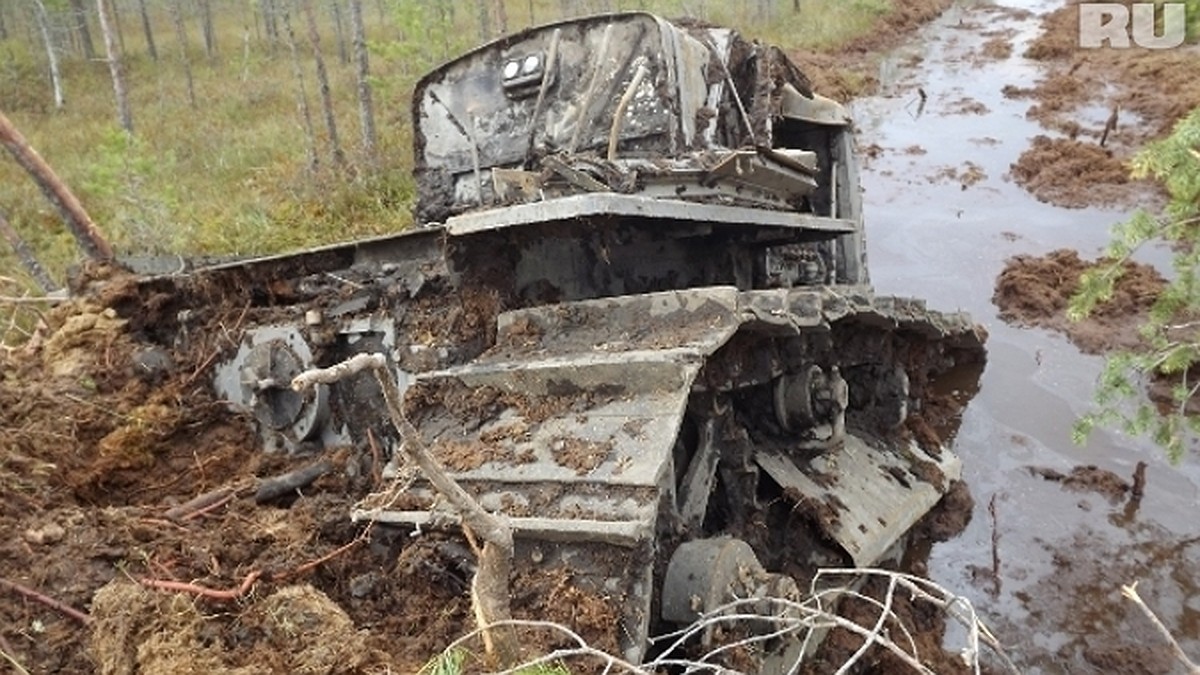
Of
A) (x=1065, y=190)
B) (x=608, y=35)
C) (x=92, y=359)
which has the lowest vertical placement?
(x=1065, y=190)

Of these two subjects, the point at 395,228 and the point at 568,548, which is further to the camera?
the point at 395,228

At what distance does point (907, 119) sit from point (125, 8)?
34516 millimetres

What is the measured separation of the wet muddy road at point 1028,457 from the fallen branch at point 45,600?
12.7 feet

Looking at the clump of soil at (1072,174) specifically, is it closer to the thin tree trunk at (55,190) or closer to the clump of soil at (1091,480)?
the clump of soil at (1091,480)

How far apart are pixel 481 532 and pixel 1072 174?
41.5 ft

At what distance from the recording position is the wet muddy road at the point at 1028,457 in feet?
15.9

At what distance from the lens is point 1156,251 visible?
1026 centimetres

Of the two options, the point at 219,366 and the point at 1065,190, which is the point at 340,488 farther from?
the point at 1065,190

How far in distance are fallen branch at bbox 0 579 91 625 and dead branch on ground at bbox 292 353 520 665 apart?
4.79ft

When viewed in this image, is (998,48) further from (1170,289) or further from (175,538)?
(175,538)

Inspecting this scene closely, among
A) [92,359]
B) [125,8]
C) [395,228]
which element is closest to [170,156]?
[395,228]

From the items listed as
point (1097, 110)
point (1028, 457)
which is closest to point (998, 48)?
point (1097, 110)

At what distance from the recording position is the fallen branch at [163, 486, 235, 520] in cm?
387

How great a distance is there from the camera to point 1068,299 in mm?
9078
